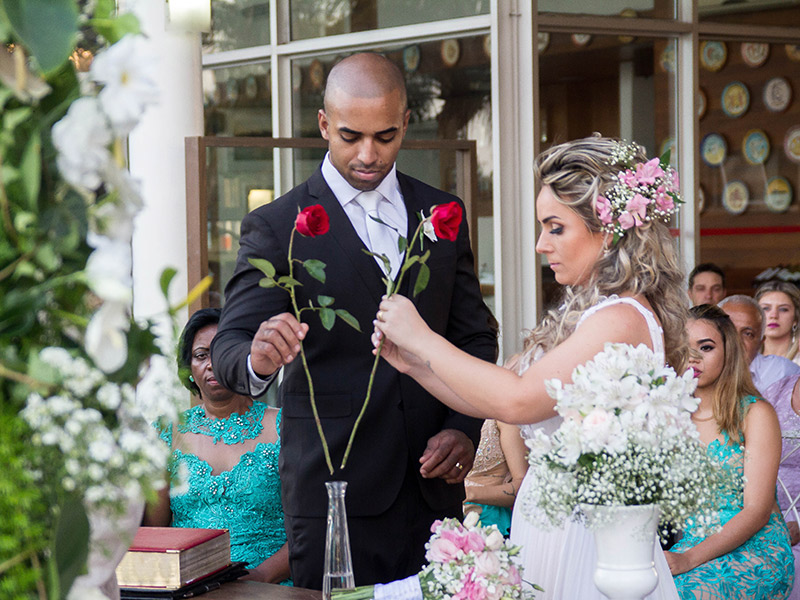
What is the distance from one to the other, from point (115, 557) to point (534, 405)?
3.16 feet

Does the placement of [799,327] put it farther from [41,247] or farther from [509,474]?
[41,247]

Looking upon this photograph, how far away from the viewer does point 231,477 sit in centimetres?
310

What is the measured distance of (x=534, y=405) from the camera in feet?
5.60

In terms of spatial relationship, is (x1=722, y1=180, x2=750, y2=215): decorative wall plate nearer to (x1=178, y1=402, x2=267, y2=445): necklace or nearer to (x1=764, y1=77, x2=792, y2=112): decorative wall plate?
(x1=764, y1=77, x2=792, y2=112): decorative wall plate

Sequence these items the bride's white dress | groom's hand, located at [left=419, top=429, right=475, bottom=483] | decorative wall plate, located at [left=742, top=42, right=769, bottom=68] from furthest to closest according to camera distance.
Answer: decorative wall plate, located at [left=742, top=42, right=769, bottom=68] < groom's hand, located at [left=419, top=429, right=475, bottom=483] < the bride's white dress

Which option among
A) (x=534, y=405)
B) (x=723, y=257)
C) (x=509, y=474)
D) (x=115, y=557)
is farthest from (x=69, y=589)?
(x=723, y=257)

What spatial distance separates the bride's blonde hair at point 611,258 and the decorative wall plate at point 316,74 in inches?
173

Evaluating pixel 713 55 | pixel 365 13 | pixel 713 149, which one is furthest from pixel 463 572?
pixel 713 149

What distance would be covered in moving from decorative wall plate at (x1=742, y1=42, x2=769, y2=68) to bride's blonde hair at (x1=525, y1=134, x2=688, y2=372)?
213 inches

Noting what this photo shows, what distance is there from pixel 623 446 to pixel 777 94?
A: 7.15 metres

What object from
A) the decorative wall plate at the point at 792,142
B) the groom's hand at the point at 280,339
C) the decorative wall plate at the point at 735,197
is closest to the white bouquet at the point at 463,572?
the groom's hand at the point at 280,339

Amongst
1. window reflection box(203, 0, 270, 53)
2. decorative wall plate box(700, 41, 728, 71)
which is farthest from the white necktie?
decorative wall plate box(700, 41, 728, 71)

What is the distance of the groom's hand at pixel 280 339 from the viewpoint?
1768 millimetres

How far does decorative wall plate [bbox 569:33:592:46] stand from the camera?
5.68m
